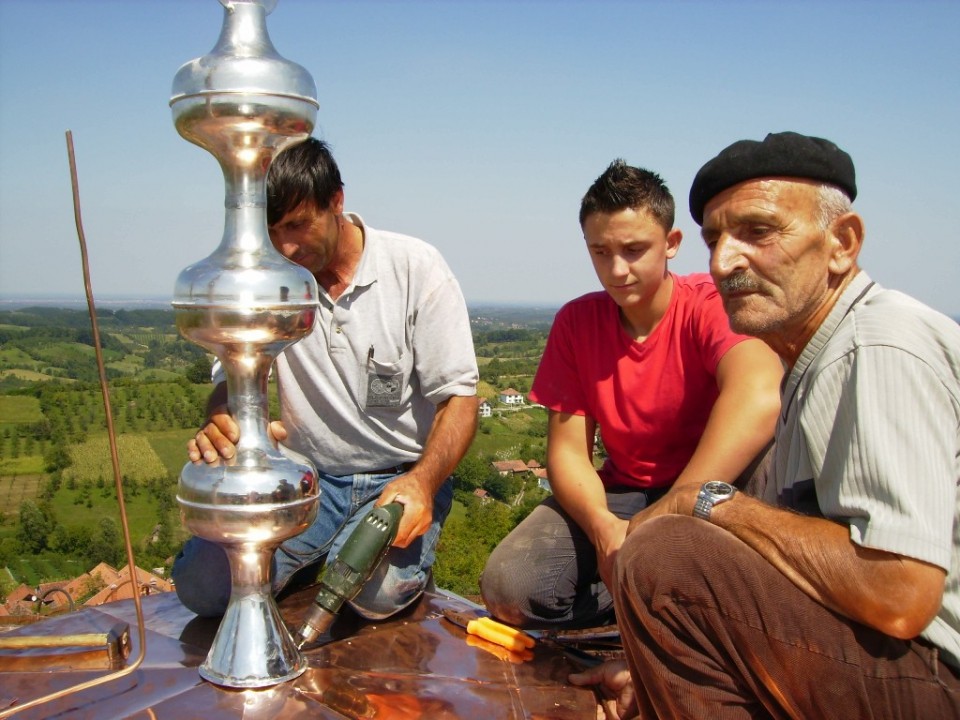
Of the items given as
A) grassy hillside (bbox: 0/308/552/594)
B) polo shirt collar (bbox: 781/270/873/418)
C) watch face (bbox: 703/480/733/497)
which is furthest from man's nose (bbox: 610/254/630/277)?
grassy hillside (bbox: 0/308/552/594)

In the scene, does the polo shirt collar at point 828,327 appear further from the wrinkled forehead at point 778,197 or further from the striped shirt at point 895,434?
the wrinkled forehead at point 778,197

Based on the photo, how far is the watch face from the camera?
207cm

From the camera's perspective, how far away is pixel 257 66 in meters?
1.59

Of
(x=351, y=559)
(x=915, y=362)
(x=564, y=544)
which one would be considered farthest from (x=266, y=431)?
(x=564, y=544)

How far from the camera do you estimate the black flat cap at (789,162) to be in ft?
7.32

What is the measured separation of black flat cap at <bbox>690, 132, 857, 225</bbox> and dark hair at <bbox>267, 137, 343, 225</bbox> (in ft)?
4.56

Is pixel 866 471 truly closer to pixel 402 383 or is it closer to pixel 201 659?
pixel 201 659

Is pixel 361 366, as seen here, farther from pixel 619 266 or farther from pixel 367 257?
pixel 619 266

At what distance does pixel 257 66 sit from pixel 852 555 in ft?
5.20

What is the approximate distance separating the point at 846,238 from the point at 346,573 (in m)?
1.60

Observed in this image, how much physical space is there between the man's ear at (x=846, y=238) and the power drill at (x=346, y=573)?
142cm

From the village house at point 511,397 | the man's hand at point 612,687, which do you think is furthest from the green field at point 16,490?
the man's hand at point 612,687

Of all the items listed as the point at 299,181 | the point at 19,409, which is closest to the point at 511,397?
the point at 19,409

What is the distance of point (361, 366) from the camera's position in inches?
126
